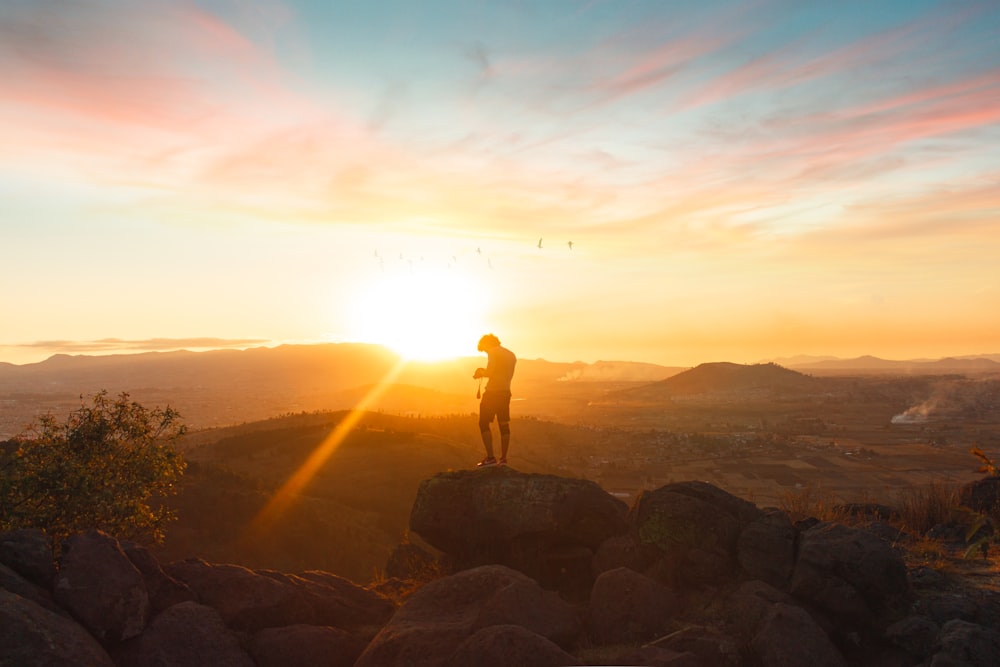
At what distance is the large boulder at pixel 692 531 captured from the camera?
37.6ft

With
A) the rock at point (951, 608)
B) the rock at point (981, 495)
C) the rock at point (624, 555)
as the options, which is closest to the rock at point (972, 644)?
the rock at point (951, 608)

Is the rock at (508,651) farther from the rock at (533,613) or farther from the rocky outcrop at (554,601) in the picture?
the rock at (533,613)

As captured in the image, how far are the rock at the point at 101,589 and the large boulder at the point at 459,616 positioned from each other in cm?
328

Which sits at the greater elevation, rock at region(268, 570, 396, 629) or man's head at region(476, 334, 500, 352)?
man's head at region(476, 334, 500, 352)

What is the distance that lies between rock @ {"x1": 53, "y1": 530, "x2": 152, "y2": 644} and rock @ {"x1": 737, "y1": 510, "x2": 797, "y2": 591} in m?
10.1

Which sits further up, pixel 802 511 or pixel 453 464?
pixel 802 511

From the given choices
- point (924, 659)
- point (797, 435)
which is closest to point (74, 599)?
point (924, 659)

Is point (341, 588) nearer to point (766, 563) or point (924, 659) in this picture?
point (766, 563)

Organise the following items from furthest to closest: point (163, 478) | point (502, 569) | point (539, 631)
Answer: point (163, 478)
point (502, 569)
point (539, 631)

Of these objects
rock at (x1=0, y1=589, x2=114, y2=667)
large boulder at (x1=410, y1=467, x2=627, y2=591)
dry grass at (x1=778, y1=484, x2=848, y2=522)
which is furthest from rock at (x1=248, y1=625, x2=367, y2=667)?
dry grass at (x1=778, y1=484, x2=848, y2=522)

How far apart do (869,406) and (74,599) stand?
606 ft

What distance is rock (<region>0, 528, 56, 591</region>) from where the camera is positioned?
8602 millimetres

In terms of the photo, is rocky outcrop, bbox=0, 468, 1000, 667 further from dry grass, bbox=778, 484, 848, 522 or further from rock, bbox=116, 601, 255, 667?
dry grass, bbox=778, 484, 848, 522

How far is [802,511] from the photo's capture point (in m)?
15.2
